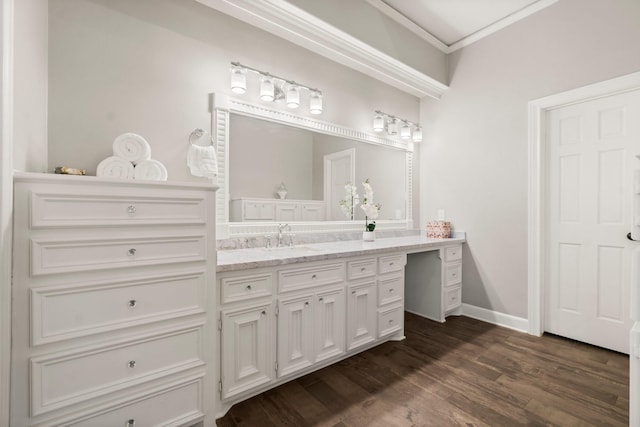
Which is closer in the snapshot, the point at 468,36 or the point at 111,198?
the point at 111,198

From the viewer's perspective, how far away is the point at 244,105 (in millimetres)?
2270

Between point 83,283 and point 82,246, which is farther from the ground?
point 82,246

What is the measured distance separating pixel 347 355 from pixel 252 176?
1552 millimetres

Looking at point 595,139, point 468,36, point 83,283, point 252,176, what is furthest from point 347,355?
point 468,36

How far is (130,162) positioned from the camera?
1.62 m

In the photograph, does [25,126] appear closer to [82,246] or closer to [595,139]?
[82,246]

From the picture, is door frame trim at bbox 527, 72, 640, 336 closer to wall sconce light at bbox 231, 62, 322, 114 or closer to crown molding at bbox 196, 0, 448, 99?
crown molding at bbox 196, 0, 448, 99

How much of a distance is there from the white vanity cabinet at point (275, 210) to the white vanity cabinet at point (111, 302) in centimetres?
74

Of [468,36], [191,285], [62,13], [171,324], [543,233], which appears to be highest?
[468,36]

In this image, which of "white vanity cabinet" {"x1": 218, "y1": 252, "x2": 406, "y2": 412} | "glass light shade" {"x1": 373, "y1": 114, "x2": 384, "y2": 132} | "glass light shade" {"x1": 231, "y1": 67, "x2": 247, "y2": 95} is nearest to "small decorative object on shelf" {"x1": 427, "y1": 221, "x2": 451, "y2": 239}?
"white vanity cabinet" {"x1": 218, "y1": 252, "x2": 406, "y2": 412}

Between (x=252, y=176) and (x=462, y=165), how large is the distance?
234cm

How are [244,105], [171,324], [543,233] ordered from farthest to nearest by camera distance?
1. [543,233]
2. [244,105]
3. [171,324]

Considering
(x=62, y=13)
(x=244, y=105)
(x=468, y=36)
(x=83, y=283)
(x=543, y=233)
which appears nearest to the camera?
(x=83, y=283)

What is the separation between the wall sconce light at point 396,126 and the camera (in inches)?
126
